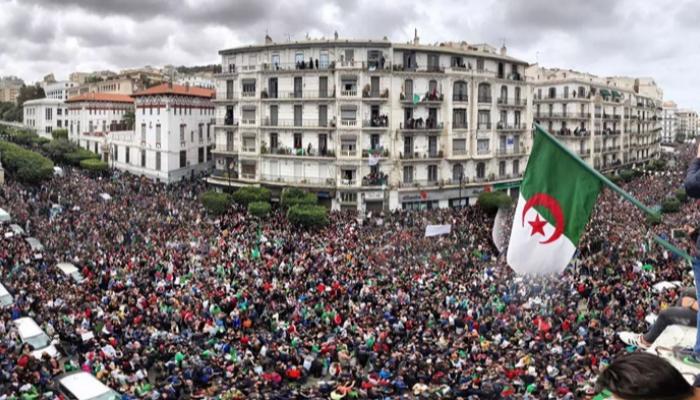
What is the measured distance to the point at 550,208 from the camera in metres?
8.47

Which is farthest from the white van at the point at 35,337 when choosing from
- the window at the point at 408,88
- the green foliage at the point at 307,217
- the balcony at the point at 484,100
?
the balcony at the point at 484,100

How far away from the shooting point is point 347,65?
4825cm

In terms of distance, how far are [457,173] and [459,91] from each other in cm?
695

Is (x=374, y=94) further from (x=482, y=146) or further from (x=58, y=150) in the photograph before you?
(x=58, y=150)

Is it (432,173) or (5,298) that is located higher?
(432,173)

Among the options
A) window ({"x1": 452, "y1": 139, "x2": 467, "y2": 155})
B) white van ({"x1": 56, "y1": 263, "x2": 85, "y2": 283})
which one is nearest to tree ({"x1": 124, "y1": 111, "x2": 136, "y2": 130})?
window ({"x1": 452, "y1": 139, "x2": 467, "y2": 155})

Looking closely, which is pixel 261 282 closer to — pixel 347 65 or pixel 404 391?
pixel 404 391

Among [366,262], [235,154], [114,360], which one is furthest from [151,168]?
[114,360]

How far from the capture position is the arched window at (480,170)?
54000 millimetres

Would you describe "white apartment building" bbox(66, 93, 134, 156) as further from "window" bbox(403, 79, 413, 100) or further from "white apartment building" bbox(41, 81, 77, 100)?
"white apartment building" bbox(41, 81, 77, 100)

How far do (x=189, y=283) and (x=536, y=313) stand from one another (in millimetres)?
14176

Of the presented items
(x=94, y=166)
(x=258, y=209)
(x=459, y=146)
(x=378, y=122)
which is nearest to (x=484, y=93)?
(x=459, y=146)

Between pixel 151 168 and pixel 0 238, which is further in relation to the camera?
pixel 151 168

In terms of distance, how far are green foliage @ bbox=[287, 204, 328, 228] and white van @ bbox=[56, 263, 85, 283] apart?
46.6ft
